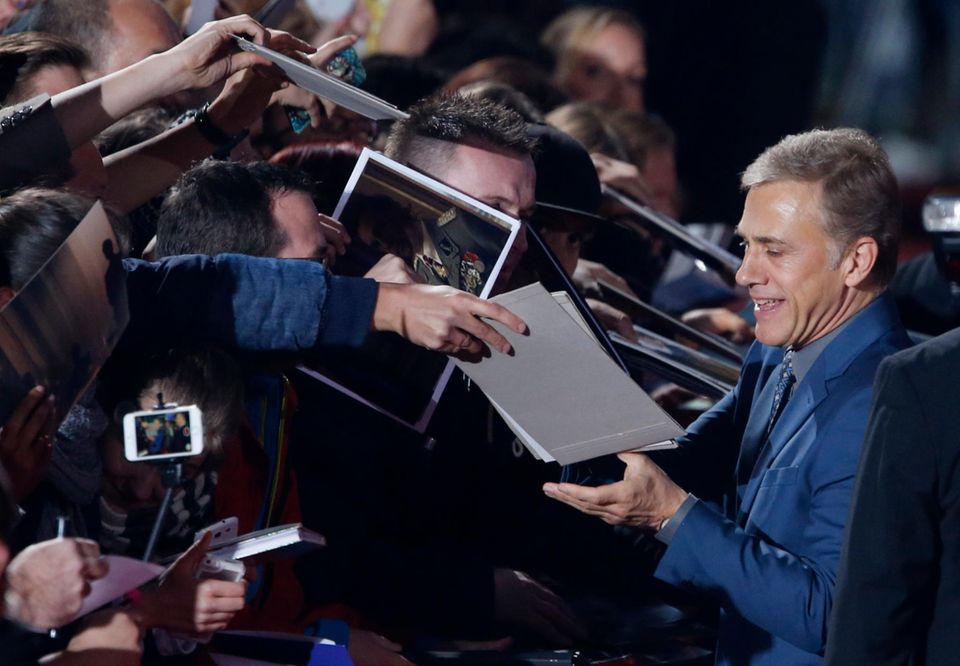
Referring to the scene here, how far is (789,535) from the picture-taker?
2381mm

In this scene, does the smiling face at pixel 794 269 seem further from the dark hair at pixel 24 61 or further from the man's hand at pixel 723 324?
the man's hand at pixel 723 324

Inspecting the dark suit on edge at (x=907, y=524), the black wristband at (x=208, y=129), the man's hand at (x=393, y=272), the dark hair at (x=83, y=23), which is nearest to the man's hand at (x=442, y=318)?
the man's hand at (x=393, y=272)

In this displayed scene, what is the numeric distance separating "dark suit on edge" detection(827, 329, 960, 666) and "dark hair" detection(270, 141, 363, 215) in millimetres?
1423

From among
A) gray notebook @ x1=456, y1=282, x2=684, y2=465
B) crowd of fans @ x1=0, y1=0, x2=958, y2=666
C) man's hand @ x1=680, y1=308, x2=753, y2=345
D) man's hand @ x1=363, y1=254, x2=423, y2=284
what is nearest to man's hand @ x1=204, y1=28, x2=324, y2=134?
crowd of fans @ x1=0, y1=0, x2=958, y2=666

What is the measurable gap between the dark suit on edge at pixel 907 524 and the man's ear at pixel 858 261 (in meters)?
0.47

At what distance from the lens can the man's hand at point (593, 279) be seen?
3.78 m

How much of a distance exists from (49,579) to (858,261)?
1.38 metres

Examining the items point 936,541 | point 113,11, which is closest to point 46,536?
point 936,541

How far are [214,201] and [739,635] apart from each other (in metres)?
1.12

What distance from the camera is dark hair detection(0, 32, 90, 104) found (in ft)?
9.45

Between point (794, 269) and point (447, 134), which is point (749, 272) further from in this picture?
point (447, 134)

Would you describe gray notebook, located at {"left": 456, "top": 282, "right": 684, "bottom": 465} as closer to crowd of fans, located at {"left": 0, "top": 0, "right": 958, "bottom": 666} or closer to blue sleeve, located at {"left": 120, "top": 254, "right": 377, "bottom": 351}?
crowd of fans, located at {"left": 0, "top": 0, "right": 958, "bottom": 666}

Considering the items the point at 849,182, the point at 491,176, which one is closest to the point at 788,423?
the point at 849,182

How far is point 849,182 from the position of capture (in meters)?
2.52
